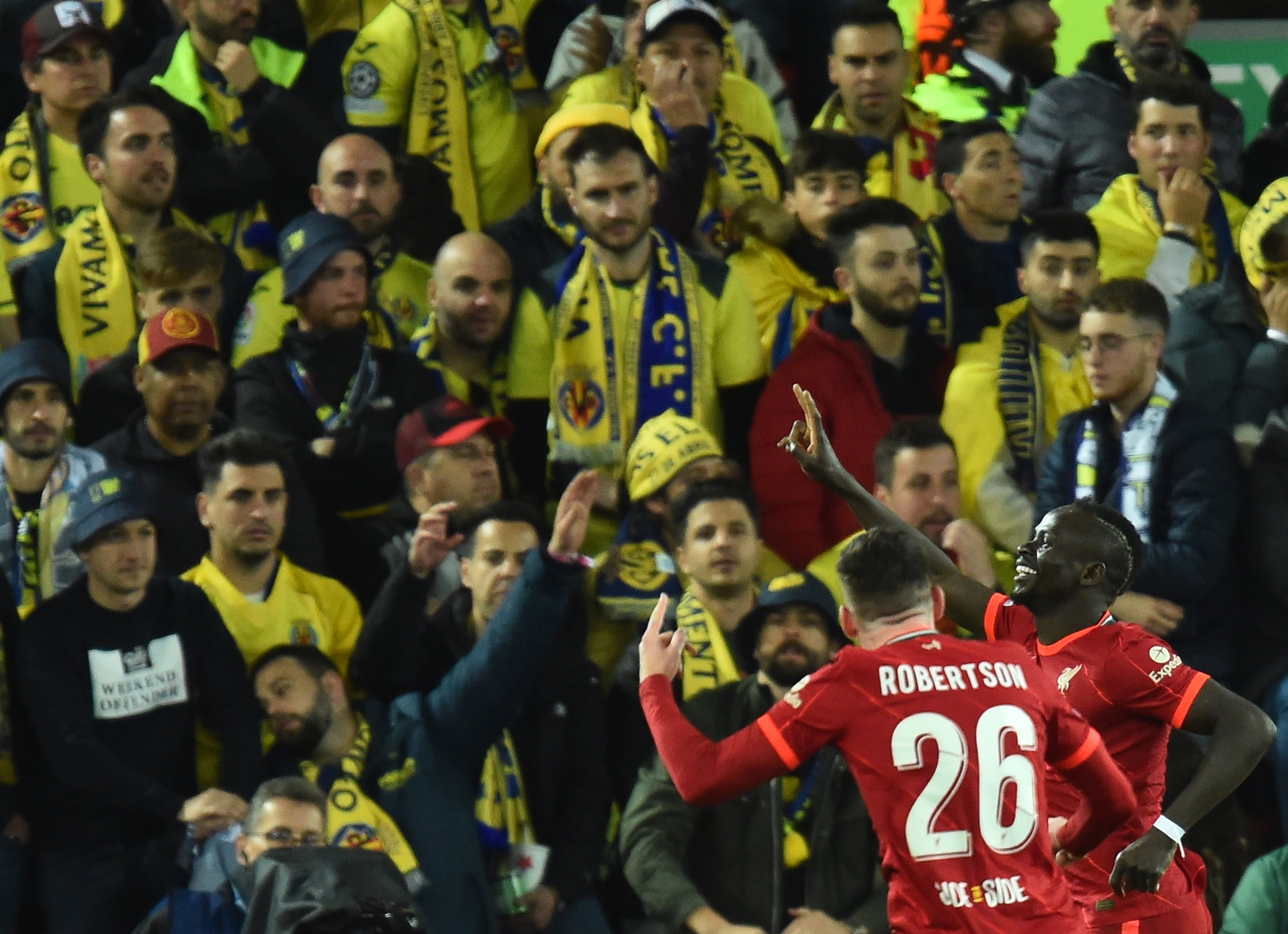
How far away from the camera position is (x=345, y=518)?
8.73 m

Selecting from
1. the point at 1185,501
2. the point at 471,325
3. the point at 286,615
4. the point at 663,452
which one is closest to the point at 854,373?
the point at 663,452

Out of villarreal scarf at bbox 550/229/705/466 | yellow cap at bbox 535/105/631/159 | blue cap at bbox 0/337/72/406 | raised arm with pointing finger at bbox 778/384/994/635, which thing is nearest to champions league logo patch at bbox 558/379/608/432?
villarreal scarf at bbox 550/229/705/466

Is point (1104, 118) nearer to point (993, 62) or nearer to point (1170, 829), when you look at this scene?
point (993, 62)

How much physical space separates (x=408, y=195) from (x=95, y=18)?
1552mm

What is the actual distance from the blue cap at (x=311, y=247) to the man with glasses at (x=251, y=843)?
7.69 ft

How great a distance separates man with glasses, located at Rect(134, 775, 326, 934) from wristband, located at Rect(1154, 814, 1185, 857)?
2334 mm

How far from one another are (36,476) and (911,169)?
3824 mm

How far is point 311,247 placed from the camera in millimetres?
8906

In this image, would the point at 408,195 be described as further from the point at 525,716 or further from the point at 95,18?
the point at 525,716

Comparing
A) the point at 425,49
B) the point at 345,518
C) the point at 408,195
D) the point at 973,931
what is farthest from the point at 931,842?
the point at 425,49

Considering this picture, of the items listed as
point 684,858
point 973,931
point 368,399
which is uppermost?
point 368,399

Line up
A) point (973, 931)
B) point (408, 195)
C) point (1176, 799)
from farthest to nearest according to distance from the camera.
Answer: point (408, 195), point (1176, 799), point (973, 931)

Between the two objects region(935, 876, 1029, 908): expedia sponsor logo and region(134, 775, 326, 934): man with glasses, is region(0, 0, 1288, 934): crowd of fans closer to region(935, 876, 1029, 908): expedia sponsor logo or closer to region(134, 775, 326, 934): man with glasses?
region(134, 775, 326, 934): man with glasses

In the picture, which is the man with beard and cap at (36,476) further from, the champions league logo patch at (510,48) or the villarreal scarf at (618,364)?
the champions league logo patch at (510,48)
